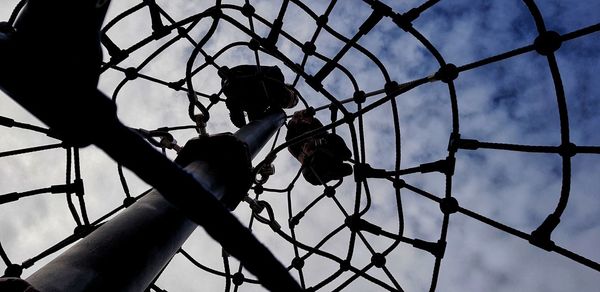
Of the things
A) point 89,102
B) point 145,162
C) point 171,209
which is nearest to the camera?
point 89,102

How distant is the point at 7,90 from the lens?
1.17m

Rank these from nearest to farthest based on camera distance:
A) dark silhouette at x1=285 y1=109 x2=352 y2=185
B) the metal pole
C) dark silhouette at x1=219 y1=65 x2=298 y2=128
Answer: the metal pole < dark silhouette at x1=219 y1=65 x2=298 y2=128 < dark silhouette at x1=285 y1=109 x2=352 y2=185

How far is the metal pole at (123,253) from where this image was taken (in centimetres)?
212

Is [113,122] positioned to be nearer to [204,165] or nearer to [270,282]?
[270,282]

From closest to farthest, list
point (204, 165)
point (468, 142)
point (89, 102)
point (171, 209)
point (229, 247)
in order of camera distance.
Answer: point (89, 102), point (229, 247), point (171, 209), point (204, 165), point (468, 142)

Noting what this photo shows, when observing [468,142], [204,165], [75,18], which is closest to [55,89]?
[75,18]

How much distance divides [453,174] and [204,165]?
2.66 metres

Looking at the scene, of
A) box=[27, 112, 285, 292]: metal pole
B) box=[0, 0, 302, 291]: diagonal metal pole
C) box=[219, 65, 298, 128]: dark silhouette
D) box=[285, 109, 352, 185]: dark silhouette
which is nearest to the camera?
box=[0, 0, 302, 291]: diagonal metal pole

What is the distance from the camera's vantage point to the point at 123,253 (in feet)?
7.89

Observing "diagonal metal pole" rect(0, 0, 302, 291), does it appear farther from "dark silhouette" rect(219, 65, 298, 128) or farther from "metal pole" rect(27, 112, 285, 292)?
"dark silhouette" rect(219, 65, 298, 128)

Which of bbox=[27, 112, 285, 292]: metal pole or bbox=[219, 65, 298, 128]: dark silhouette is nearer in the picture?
bbox=[27, 112, 285, 292]: metal pole

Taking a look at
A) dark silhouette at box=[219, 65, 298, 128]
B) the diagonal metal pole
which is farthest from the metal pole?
dark silhouette at box=[219, 65, 298, 128]

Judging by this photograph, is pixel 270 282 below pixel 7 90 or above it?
above

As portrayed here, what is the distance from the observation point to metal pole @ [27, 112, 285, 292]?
2125 mm
